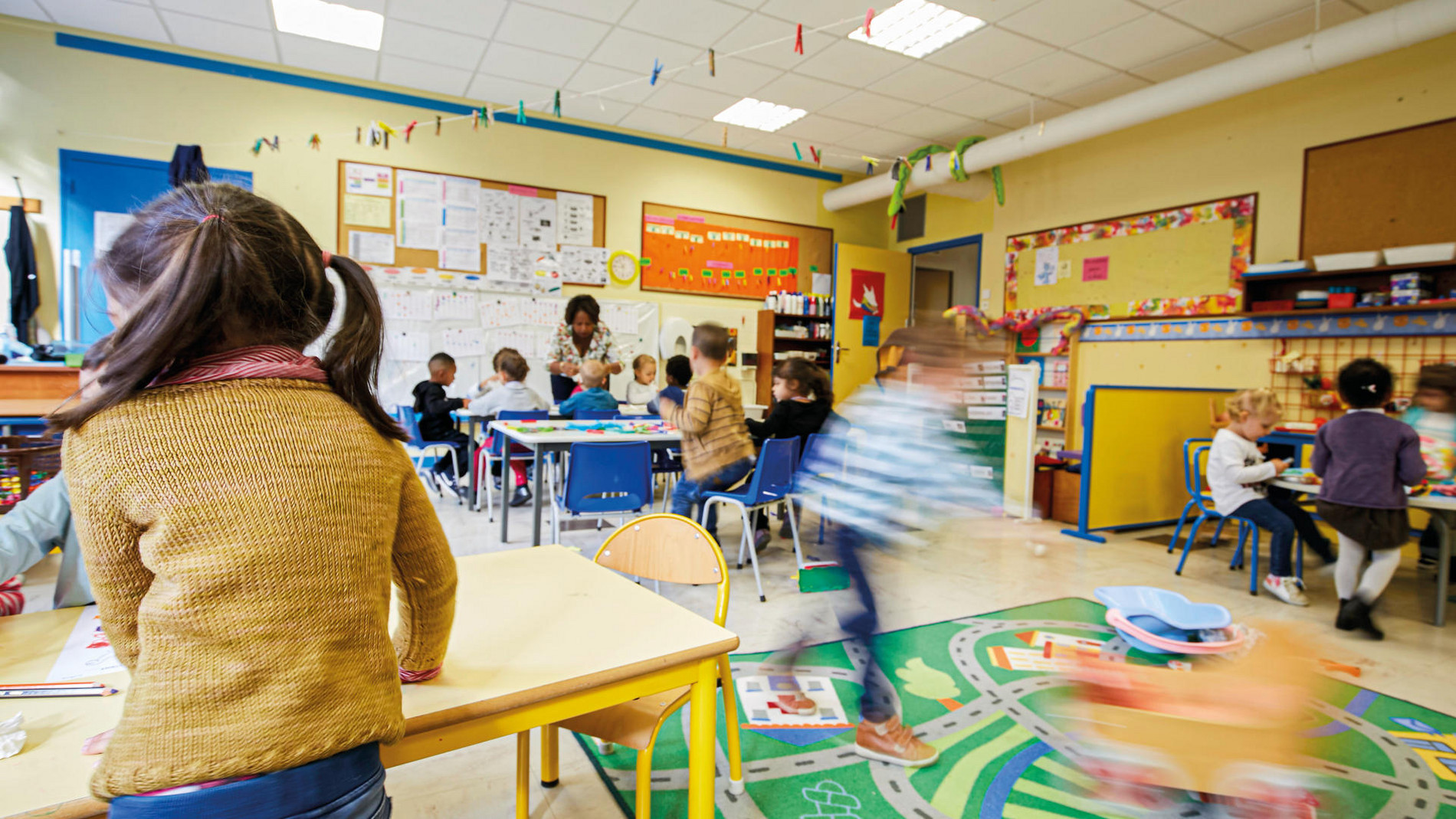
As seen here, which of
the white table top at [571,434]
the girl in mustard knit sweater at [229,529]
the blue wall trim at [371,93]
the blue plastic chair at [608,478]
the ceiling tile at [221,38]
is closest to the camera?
the girl in mustard knit sweater at [229,529]

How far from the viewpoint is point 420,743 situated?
3.04 ft

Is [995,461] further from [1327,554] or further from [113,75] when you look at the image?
[113,75]

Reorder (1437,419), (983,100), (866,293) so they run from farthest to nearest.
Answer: (866,293)
(983,100)
(1437,419)

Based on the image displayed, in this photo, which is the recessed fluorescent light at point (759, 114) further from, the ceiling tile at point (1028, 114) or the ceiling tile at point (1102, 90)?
the ceiling tile at point (1102, 90)

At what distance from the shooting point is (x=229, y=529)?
0.70 metres

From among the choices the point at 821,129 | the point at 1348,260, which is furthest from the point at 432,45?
the point at 1348,260

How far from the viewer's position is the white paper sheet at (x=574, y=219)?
629 cm

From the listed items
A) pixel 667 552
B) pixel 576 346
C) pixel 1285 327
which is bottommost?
pixel 667 552

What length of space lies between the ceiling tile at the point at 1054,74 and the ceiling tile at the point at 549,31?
2903 millimetres

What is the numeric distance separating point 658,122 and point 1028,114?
316 cm

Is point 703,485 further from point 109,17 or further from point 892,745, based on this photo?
point 109,17

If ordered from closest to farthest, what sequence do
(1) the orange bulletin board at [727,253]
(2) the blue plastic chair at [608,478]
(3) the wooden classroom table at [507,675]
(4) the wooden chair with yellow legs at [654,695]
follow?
(3) the wooden classroom table at [507,675] → (4) the wooden chair with yellow legs at [654,695] → (2) the blue plastic chair at [608,478] → (1) the orange bulletin board at [727,253]

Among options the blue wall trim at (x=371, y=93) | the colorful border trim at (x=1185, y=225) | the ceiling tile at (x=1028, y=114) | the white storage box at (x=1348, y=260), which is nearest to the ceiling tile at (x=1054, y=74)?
the ceiling tile at (x=1028, y=114)

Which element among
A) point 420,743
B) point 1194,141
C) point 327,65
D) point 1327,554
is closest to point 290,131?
point 327,65
